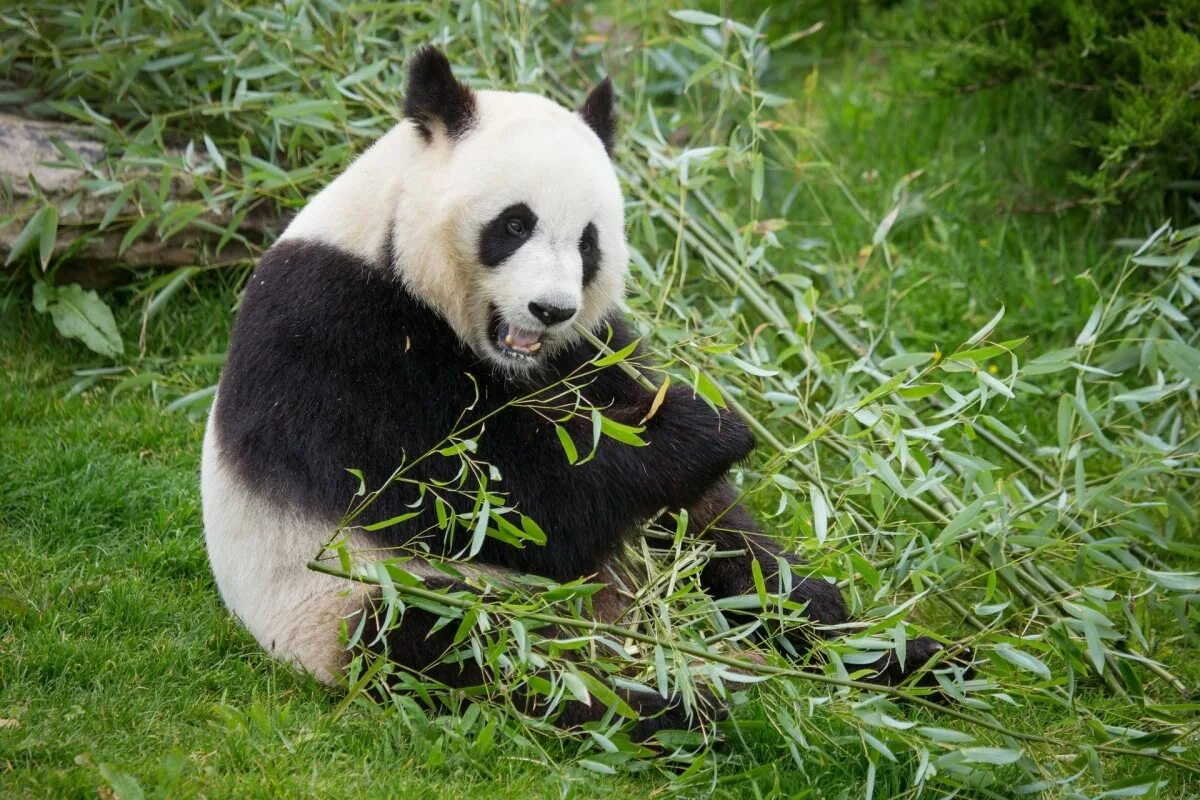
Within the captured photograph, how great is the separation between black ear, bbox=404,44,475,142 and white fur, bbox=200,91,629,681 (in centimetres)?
5

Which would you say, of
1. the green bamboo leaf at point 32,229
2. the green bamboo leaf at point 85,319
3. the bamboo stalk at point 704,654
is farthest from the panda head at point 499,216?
the green bamboo leaf at point 85,319

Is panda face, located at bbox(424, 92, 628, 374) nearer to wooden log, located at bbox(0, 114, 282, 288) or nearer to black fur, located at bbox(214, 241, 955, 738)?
black fur, located at bbox(214, 241, 955, 738)

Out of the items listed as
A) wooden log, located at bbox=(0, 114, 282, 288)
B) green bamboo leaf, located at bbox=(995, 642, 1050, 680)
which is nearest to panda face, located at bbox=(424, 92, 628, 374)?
green bamboo leaf, located at bbox=(995, 642, 1050, 680)

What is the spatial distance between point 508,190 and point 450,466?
2.98ft

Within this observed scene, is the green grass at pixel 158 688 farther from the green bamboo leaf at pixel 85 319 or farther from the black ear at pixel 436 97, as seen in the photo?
the black ear at pixel 436 97

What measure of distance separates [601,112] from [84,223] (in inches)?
113

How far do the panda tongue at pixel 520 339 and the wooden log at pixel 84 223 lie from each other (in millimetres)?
2611

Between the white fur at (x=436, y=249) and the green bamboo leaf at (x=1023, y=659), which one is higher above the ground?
the white fur at (x=436, y=249)

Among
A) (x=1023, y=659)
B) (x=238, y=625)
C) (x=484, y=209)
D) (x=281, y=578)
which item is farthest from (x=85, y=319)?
(x=1023, y=659)

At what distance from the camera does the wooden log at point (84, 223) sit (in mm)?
5906

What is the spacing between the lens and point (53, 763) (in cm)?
352

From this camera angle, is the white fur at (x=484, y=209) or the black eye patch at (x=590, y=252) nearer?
the white fur at (x=484, y=209)

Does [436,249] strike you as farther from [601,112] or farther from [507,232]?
[601,112]

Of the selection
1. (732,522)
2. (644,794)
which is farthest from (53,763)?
(732,522)
